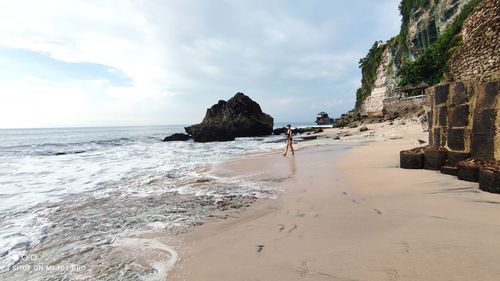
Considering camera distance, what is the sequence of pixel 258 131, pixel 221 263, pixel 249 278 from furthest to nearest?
pixel 258 131 < pixel 221 263 < pixel 249 278

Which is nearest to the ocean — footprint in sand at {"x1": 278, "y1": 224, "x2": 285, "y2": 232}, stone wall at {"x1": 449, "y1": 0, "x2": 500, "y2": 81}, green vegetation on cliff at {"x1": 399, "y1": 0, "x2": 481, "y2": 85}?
footprint in sand at {"x1": 278, "y1": 224, "x2": 285, "y2": 232}

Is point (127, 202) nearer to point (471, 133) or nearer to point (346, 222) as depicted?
point (346, 222)

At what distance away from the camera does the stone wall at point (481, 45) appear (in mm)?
9686

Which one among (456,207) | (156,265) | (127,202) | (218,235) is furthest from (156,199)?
(456,207)

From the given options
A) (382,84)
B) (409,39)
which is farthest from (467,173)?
(382,84)

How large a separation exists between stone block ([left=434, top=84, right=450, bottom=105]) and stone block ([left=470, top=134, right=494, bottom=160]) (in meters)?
1.29

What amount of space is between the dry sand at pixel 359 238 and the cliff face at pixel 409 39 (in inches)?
1471

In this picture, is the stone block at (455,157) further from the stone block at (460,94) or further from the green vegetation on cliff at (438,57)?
the green vegetation on cliff at (438,57)

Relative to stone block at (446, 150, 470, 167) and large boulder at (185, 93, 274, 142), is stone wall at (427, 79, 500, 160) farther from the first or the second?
large boulder at (185, 93, 274, 142)

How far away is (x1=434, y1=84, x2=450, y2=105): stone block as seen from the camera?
22.3ft

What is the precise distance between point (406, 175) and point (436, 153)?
94 cm

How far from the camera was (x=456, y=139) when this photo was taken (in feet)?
21.1

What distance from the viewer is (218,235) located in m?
4.00

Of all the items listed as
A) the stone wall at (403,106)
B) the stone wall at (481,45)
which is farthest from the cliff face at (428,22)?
the stone wall at (481,45)
